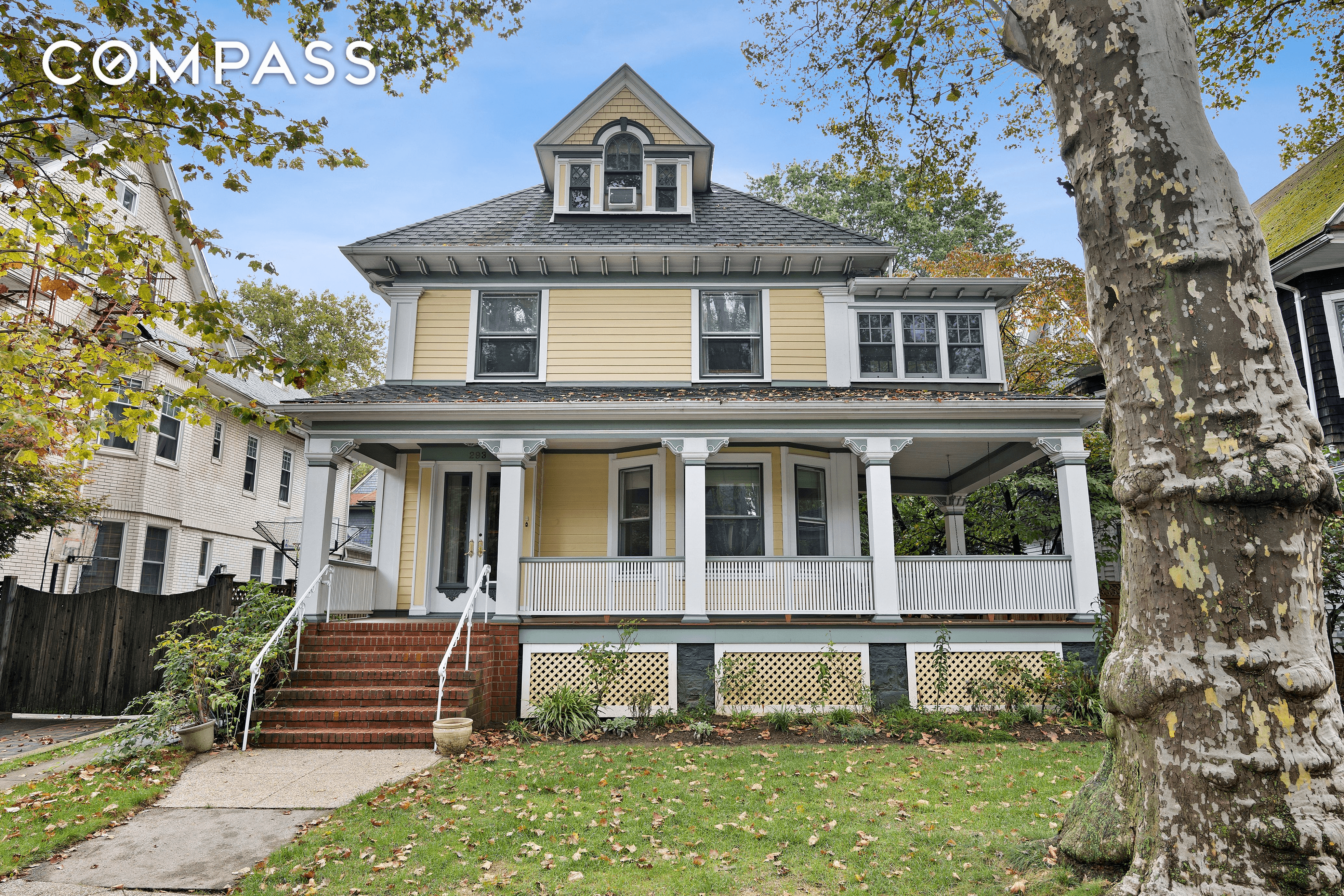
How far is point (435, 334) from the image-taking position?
1256 centimetres

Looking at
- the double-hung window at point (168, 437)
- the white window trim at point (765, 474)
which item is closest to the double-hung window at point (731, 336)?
the white window trim at point (765, 474)

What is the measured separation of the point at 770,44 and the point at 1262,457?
830 cm

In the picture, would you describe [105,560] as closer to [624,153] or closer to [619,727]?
[619,727]

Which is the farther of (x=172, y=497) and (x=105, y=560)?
(x=172, y=497)

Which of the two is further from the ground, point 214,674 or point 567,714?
point 214,674

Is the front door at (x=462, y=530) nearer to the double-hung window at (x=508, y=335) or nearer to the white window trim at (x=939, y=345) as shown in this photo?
the double-hung window at (x=508, y=335)

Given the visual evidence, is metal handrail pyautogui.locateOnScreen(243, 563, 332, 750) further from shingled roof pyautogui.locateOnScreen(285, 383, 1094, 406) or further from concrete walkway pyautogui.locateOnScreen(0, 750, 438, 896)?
shingled roof pyautogui.locateOnScreen(285, 383, 1094, 406)

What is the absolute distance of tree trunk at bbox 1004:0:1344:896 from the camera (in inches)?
120

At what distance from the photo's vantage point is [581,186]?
13531 millimetres

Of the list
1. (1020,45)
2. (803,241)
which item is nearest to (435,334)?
(803,241)

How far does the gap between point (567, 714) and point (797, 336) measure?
7.01 metres

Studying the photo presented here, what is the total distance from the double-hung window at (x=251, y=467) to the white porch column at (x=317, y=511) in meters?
10.9

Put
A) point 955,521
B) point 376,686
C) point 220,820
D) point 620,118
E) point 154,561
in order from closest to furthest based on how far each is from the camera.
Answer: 1. point 220,820
2. point 376,686
3. point 620,118
4. point 955,521
5. point 154,561

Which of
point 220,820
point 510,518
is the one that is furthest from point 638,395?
point 220,820
